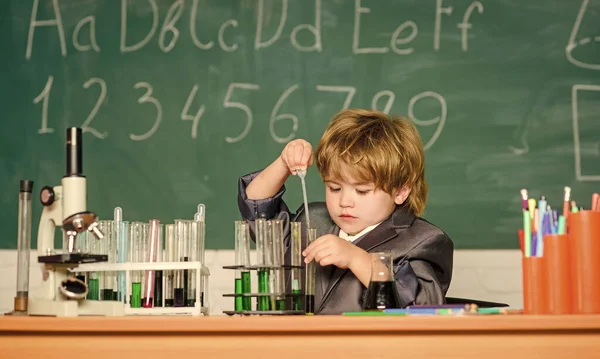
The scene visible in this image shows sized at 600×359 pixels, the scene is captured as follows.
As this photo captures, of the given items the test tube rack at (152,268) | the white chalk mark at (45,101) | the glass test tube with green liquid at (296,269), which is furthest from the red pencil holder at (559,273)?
the white chalk mark at (45,101)

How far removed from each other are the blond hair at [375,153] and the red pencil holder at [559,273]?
708 mm

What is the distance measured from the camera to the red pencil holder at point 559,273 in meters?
1.27

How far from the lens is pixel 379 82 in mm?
2816

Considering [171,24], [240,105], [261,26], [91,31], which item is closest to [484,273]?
[240,105]

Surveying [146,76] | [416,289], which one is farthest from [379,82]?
[416,289]

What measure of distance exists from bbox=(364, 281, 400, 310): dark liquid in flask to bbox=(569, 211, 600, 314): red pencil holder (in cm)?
33

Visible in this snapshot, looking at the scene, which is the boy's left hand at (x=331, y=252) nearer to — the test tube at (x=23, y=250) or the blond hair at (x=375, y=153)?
the blond hair at (x=375, y=153)

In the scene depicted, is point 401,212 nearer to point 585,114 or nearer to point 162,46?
point 585,114

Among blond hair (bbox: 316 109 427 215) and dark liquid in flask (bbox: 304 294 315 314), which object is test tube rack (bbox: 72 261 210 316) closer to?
dark liquid in flask (bbox: 304 294 315 314)

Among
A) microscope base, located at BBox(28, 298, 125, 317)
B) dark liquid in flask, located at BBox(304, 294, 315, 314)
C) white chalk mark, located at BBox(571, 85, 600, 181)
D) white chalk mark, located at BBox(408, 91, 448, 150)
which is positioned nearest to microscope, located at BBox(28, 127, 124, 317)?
microscope base, located at BBox(28, 298, 125, 317)

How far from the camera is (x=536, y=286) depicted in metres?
1.29

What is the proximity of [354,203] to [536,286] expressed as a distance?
2.39ft

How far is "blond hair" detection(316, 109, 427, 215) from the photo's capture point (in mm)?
1958

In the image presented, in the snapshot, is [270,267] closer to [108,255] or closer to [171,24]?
[108,255]
